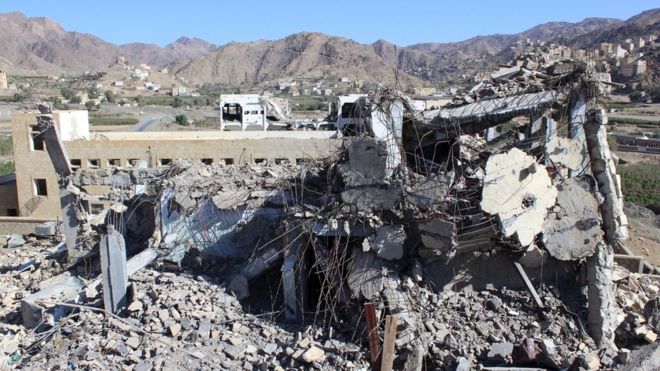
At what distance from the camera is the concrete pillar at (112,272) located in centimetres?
862

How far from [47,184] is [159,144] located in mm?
4523

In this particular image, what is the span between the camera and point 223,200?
990 centimetres

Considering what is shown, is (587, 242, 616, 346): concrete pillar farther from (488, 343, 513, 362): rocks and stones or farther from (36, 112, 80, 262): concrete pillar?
(36, 112, 80, 262): concrete pillar

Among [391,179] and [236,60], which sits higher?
[236,60]

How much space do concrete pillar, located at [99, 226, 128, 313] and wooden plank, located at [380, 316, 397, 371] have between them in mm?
4086

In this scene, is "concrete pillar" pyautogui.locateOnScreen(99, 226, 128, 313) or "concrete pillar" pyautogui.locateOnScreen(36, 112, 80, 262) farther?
"concrete pillar" pyautogui.locateOnScreen(36, 112, 80, 262)

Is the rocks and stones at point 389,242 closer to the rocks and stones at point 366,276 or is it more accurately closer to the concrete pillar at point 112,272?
the rocks and stones at point 366,276

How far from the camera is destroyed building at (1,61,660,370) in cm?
762

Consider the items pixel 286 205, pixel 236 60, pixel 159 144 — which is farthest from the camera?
pixel 236 60

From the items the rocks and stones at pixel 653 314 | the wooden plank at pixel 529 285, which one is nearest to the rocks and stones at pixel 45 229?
the wooden plank at pixel 529 285

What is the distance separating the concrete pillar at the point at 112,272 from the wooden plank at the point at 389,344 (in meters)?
4.09

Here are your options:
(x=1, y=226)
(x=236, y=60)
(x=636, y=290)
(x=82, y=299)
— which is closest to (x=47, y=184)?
(x=1, y=226)

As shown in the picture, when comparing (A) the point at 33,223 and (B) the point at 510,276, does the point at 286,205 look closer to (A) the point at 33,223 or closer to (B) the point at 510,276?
(B) the point at 510,276

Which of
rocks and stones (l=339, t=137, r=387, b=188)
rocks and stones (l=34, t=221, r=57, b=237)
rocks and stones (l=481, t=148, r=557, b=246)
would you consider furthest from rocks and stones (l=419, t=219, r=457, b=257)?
rocks and stones (l=34, t=221, r=57, b=237)
